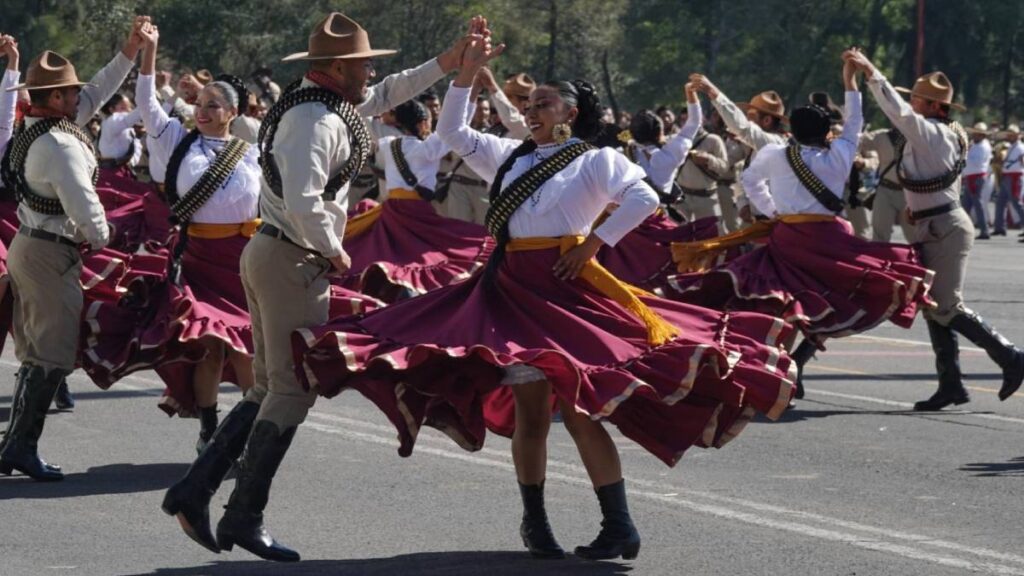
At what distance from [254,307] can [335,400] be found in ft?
15.0

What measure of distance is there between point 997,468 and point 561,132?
3374mm

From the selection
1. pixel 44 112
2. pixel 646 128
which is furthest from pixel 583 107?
pixel 646 128

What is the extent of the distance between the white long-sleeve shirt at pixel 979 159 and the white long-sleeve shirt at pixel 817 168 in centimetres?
2060

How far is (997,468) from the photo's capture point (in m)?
9.84

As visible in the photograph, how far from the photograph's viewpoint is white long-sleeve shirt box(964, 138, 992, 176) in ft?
106

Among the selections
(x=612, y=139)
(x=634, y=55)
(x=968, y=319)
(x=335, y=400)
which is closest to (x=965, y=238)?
(x=968, y=319)

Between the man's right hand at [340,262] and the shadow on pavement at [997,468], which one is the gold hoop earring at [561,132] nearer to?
the man's right hand at [340,262]

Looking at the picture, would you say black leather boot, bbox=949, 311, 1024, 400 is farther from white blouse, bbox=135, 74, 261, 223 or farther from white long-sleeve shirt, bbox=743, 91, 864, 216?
white blouse, bbox=135, 74, 261, 223

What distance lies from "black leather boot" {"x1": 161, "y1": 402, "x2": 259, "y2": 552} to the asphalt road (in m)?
0.17

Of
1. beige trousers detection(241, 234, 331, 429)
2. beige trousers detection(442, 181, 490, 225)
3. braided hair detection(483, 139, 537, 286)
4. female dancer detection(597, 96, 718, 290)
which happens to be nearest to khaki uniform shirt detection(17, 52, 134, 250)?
beige trousers detection(241, 234, 331, 429)

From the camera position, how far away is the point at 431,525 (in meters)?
8.23

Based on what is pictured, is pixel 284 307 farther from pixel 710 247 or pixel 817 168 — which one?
pixel 710 247

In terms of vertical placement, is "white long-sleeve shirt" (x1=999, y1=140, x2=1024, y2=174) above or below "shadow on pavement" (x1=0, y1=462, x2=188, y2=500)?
below

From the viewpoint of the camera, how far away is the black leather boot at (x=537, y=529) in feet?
24.8
